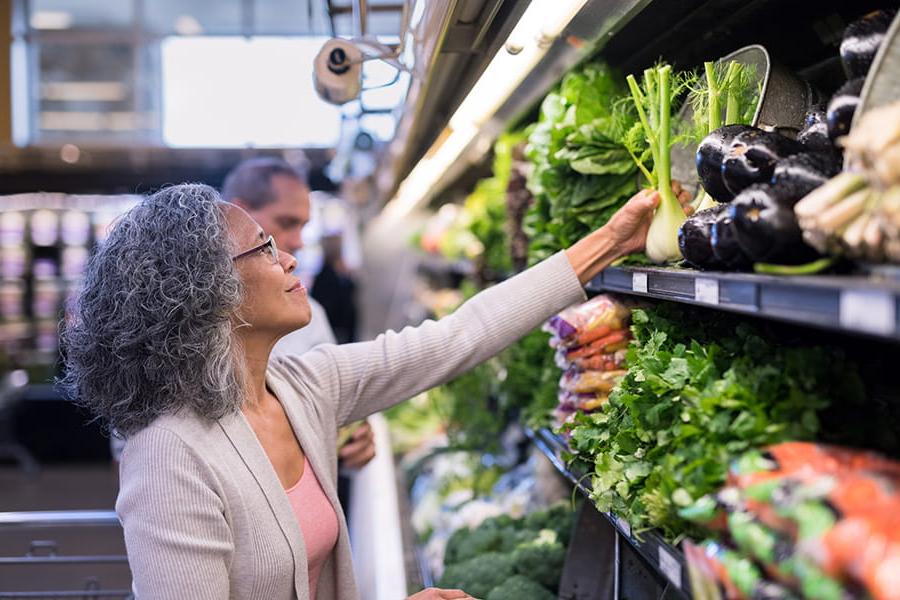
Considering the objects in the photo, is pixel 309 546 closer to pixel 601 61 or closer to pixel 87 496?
pixel 601 61

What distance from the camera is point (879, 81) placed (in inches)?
46.8

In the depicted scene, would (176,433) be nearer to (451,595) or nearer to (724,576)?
(451,595)

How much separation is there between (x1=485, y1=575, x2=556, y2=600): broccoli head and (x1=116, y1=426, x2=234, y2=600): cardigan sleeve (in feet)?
3.42

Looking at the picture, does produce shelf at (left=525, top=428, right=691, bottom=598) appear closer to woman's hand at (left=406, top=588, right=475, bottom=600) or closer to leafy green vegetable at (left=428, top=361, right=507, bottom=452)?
woman's hand at (left=406, top=588, right=475, bottom=600)

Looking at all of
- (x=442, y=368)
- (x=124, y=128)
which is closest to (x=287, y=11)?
(x=124, y=128)

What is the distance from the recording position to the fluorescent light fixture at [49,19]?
8398mm

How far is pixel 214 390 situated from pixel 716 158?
1123 mm

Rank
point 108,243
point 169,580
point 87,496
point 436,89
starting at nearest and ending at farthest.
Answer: point 169,580 < point 108,243 < point 436,89 < point 87,496

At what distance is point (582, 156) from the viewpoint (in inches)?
89.5

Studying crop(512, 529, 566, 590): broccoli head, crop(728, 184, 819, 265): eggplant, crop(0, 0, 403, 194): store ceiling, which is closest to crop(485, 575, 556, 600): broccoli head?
crop(512, 529, 566, 590): broccoli head

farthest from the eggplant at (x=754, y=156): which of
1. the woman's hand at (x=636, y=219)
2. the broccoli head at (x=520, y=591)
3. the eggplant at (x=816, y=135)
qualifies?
the broccoli head at (x=520, y=591)

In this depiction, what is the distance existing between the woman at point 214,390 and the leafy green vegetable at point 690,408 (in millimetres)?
379

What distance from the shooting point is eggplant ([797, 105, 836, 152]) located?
1.46m

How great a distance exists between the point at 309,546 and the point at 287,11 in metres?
7.32
